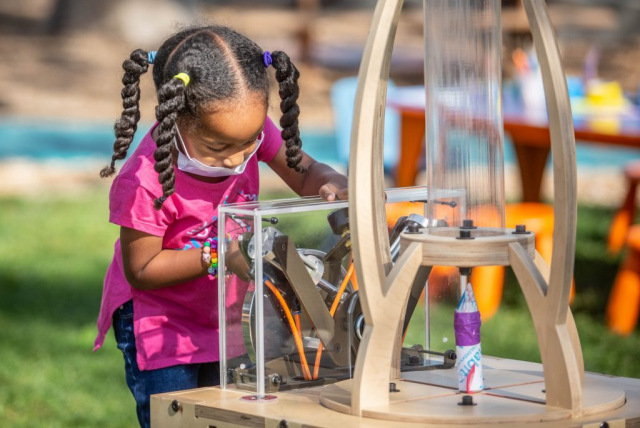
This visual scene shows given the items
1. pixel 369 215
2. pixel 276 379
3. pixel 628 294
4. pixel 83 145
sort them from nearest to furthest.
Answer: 1. pixel 369 215
2. pixel 276 379
3. pixel 628 294
4. pixel 83 145

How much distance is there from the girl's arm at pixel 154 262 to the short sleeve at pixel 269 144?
1.38 feet

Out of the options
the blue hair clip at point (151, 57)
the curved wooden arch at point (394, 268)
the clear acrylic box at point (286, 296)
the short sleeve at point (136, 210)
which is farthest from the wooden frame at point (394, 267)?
the blue hair clip at point (151, 57)

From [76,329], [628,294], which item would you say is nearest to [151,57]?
[76,329]

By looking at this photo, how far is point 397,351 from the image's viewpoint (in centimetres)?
206

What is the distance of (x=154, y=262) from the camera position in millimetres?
2150

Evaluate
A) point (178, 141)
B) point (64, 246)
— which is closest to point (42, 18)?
point (64, 246)

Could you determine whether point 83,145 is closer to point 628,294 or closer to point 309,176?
point 628,294

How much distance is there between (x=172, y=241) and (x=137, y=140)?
32.1 ft

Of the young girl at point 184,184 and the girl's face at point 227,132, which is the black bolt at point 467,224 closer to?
the young girl at point 184,184

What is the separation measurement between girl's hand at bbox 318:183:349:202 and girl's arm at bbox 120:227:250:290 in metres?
0.28

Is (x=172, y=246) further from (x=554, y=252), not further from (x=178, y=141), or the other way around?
(x=554, y=252)

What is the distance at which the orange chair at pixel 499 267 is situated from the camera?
4988 millimetres

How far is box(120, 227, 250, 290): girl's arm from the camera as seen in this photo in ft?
6.95

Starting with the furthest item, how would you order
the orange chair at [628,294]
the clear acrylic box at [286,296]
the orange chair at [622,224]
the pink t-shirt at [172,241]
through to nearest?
the orange chair at [622,224]
the orange chair at [628,294]
the pink t-shirt at [172,241]
the clear acrylic box at [286,296]
